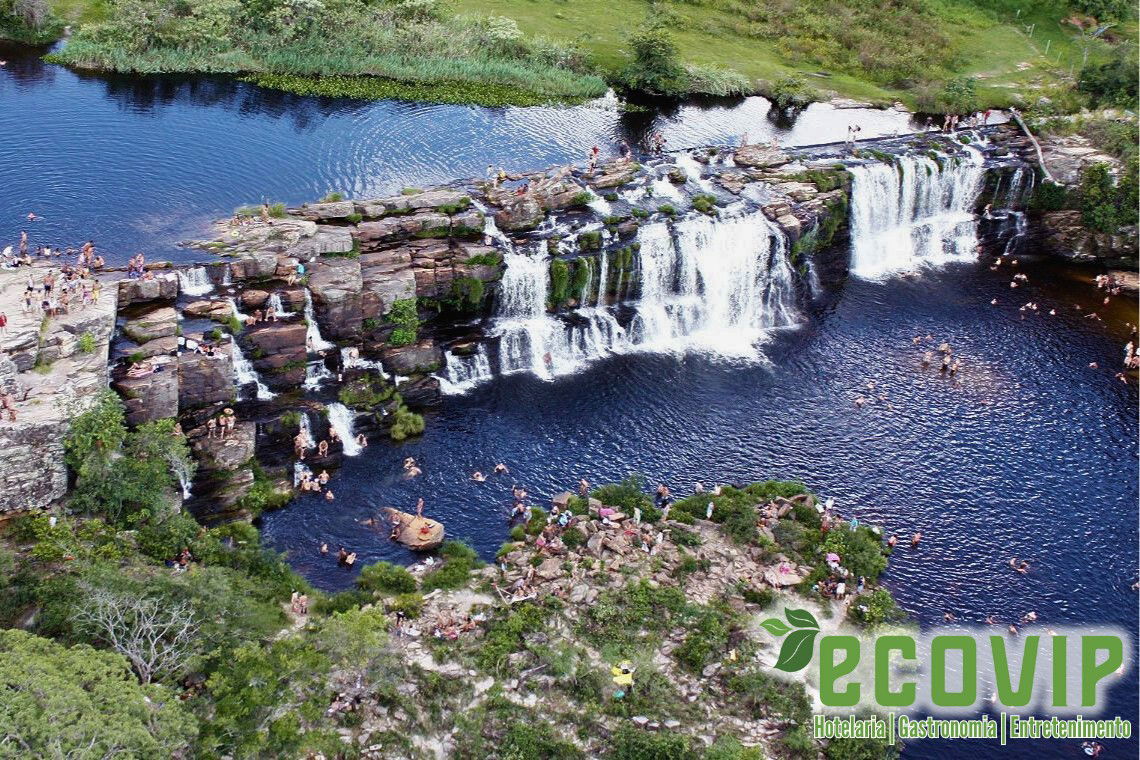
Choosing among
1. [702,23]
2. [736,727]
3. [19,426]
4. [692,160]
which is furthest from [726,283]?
[702,23]

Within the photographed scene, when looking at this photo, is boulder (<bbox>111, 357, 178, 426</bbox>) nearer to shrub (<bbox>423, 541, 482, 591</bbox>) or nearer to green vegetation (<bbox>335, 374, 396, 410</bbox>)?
green vegetation (<bbox>335, 374, 396, 410</bbox>)

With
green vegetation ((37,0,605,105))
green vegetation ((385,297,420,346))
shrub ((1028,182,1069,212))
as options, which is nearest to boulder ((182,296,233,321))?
green vegetation ((385,297,420,346))

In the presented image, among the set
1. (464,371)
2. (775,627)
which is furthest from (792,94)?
(775,627)

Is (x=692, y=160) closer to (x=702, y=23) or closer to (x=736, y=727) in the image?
(x=702, y=23)

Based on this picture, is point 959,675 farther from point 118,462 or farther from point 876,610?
point 118,462

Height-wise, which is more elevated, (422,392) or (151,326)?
(151,326)

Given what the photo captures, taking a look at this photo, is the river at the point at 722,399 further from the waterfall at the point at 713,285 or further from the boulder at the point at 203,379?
the boulder at the point at 203,379

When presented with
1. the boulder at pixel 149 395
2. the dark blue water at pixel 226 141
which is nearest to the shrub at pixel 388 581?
the boulder at pixel 149 395
